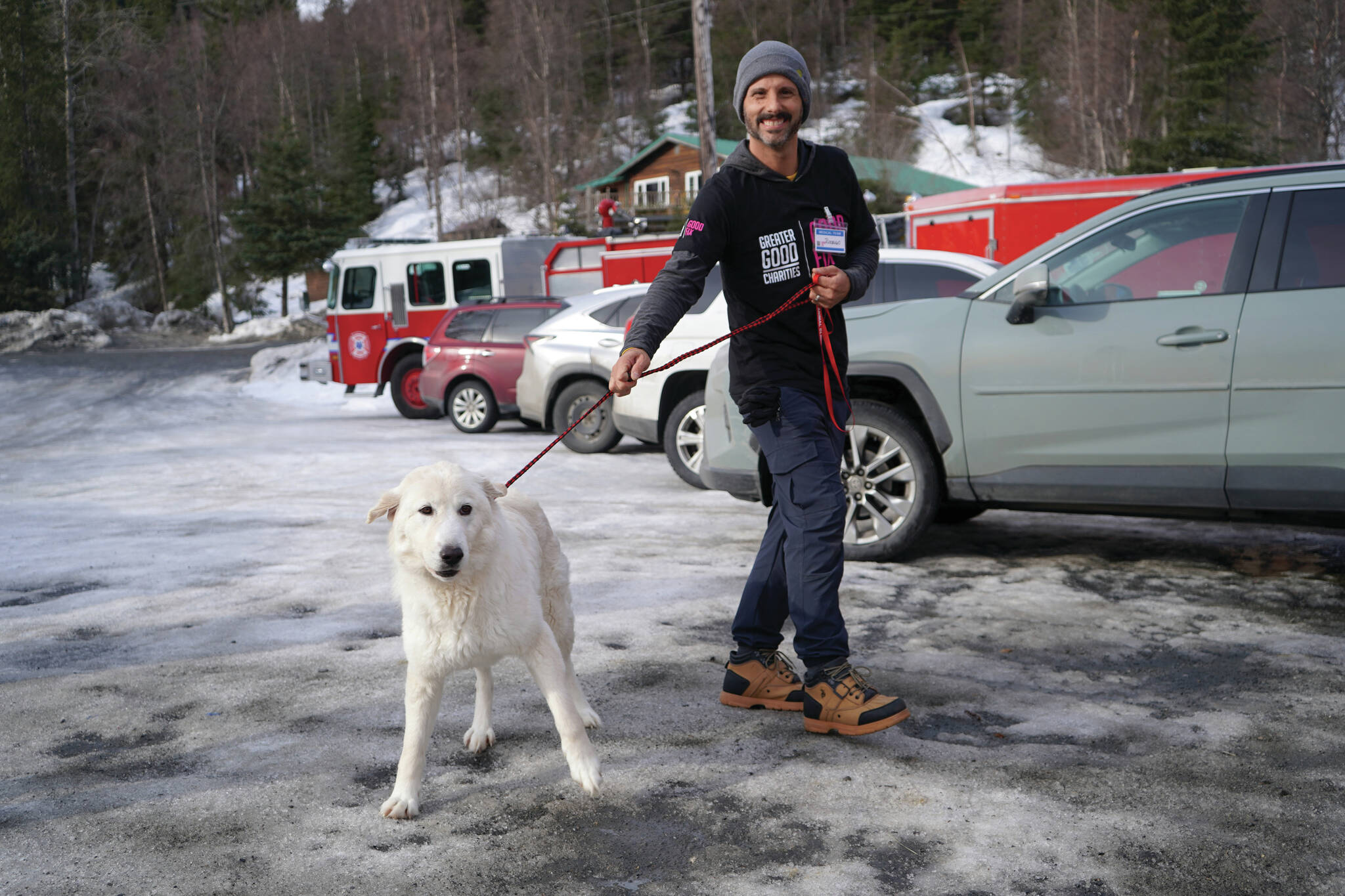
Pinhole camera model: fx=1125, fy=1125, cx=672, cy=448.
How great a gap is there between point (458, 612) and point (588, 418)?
8776 mm

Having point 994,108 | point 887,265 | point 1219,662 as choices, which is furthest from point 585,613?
point 994,108

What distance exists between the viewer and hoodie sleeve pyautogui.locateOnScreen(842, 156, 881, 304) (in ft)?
12.6

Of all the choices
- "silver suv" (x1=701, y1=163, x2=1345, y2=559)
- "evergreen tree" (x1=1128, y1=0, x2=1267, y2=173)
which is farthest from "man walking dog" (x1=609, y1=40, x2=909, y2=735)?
"evergreen tree" (x1=1128, y1=0, x2=1267, y2=173)

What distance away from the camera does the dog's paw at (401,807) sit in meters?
3.10

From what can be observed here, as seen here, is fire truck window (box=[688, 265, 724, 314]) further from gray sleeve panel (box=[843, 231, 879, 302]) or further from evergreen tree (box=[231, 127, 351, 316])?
evergreen tree (box=[231, 127, 351, 316])

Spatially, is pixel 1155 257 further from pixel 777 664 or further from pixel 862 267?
pixel 777 664

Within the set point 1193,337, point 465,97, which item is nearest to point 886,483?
point 1193,337

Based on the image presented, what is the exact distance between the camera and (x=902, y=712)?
12.0ft

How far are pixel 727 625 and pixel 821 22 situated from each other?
243 ft

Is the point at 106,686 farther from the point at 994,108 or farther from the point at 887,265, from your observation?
the point at 994,108

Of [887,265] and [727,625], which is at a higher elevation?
[887,265]

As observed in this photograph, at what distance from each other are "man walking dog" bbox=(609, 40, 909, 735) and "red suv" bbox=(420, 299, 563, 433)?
34.1 ft

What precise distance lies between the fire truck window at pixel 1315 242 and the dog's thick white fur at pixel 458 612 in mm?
3902

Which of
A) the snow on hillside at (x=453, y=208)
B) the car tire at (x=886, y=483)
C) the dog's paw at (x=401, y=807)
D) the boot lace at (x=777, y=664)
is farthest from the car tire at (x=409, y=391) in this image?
the snow on hillside at (x=453, y=208)
